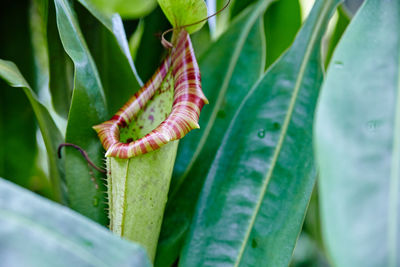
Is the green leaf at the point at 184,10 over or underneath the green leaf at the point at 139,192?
over

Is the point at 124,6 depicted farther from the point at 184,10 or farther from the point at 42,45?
the point at 42,45

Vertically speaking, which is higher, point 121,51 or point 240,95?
point 121,51

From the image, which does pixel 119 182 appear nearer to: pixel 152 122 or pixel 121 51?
pixel 152 122

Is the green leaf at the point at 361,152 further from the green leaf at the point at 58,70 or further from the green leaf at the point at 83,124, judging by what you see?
the green leaf at the point at 58,70

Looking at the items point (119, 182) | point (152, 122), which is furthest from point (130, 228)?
point (152, 122)

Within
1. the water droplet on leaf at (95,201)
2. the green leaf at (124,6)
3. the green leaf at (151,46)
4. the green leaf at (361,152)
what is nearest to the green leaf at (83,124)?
the water droplet on leaf at (95,201)

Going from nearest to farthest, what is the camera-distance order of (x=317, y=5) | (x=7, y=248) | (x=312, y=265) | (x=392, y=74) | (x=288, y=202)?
(x=7, y=248) < (x=392, y=74) < (x=288, y=202) < (x=317, y=5) < (x=312, y=265)

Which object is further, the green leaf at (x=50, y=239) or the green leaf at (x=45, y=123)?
the green leaf at (x=45, y=123)

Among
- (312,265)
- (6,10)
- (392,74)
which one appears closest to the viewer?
(392,74)
